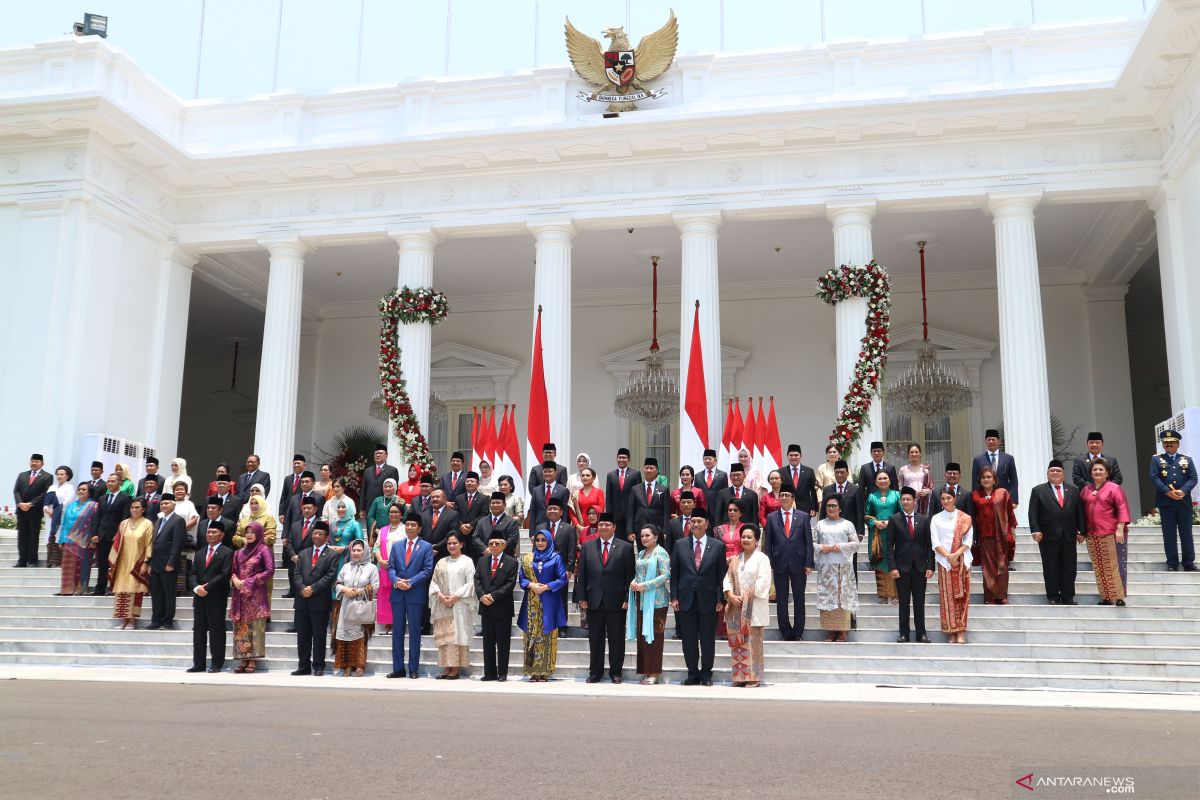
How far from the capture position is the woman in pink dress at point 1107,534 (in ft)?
34.5

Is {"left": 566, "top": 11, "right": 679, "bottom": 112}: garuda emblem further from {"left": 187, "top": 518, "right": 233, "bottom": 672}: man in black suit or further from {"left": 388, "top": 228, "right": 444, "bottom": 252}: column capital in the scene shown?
{"left": 187, "top": 518, "right": 233, "bottom": 672}: man in black suit

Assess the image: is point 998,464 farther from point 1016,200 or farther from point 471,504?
point 471,504

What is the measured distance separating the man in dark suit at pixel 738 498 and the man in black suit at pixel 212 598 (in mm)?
5172

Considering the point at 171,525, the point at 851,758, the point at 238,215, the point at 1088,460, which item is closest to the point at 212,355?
the point at 238,215

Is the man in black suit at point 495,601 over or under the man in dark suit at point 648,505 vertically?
under

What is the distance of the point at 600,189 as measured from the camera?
16.8m

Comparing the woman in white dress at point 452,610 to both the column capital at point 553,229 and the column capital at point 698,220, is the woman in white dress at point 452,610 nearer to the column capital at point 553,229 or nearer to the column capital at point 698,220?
the column capital at point 553,229

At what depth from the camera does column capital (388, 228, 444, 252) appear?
17.2 m

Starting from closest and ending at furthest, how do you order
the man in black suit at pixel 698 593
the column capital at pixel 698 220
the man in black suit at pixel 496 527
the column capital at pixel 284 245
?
the man in black suit at pixel 698 593
the man in black suit at pixel 496 527
the column capital at pixel 698 220
the column capital at pixel 284 245

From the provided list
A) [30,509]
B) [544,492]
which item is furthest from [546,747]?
[30,509]

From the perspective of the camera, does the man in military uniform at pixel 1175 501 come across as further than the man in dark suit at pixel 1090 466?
No

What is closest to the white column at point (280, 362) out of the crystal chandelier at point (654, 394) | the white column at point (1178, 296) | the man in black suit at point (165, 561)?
the man in black suit at point (165, 561)

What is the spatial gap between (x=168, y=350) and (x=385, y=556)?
9.13m

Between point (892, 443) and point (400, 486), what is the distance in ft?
35.1
